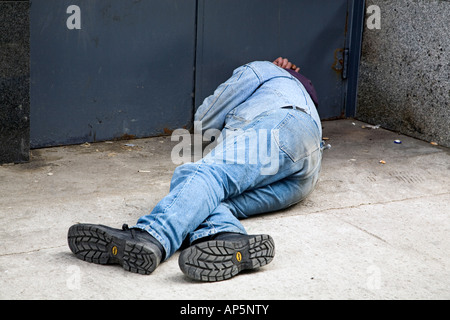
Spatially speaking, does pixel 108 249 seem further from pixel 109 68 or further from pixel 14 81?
pixel 109 68

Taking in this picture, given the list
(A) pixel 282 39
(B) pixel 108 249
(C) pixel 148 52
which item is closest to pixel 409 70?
(A) pixel 282 39

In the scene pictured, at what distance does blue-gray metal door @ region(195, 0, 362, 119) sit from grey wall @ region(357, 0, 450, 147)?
0.72 ft

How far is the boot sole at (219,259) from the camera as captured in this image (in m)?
2.74

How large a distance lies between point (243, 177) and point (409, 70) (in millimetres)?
2627

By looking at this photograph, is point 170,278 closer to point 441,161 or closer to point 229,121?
point 229,121

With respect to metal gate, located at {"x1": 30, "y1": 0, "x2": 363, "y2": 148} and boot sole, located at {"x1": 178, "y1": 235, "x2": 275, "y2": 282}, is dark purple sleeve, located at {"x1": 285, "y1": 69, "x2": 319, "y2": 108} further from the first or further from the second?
boot sole, located at {"x1": 178, "y1": 235, "x2": 275, "y2": 282}

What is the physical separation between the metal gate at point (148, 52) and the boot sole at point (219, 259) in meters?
2.40

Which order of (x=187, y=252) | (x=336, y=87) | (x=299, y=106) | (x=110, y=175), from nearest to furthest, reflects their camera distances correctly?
1. (x=187, y=252)
2. (x=299, y=106)
3. (x=110, y=175)
4. (x=336, y=87)

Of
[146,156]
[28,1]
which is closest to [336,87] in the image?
[146,156]

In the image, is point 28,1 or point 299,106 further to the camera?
point 28,1

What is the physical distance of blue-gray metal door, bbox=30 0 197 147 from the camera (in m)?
4.67
